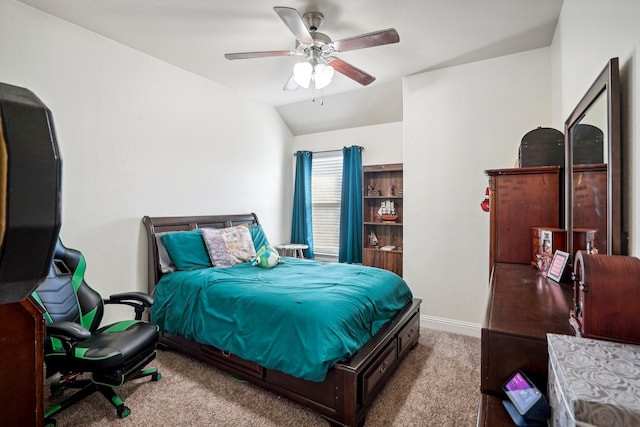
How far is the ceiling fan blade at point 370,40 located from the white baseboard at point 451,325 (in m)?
2.71

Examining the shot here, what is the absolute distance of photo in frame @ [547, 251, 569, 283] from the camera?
1.66m

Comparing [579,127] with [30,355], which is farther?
[579,127]

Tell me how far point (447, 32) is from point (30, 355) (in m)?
3.44

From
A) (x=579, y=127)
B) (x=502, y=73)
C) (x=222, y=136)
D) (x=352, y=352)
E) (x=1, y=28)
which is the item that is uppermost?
(x=502, y=73)

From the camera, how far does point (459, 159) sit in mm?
3244

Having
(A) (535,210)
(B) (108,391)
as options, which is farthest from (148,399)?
(A) (535,210)

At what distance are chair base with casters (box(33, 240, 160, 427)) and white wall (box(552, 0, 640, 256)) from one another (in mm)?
2561

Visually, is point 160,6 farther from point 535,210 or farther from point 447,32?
point 535,210

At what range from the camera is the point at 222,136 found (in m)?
3.85

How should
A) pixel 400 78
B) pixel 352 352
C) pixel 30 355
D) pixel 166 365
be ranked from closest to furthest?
pixel 30 355, pixel 352 352, pixel 166 365, pixel 400 78

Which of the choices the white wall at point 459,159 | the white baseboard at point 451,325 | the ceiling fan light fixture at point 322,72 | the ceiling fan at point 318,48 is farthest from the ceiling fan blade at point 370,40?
the white baseboard at point 451,325

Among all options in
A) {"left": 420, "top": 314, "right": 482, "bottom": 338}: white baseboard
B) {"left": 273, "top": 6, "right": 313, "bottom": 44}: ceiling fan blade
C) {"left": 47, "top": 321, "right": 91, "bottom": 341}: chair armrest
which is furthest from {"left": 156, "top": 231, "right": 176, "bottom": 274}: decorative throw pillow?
A: {"left": 420, "top": 314, "right": 482, "bottom": 338}: white baseboard

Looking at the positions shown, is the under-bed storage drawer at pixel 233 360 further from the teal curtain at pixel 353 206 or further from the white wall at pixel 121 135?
the teal curtain at pixel 353 206

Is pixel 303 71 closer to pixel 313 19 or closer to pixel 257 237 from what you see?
pixel 313 19
